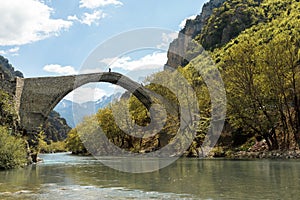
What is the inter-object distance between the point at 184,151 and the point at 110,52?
11225 millimetres

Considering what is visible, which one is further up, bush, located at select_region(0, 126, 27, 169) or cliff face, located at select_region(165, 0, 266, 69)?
cliff face, located at select_region(165, 0, 266, 69)

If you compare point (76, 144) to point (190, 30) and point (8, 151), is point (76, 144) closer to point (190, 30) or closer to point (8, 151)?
point (8, 151)

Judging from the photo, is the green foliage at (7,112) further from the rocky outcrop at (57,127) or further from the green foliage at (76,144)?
the rocky outcrop at (57,127)

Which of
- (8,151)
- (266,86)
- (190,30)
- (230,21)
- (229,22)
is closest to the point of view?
(8,151)

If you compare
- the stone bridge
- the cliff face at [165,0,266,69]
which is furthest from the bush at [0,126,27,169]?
the cliff face at [165,0,266,69]

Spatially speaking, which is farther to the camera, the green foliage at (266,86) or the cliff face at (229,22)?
the cliff face at (229,22)

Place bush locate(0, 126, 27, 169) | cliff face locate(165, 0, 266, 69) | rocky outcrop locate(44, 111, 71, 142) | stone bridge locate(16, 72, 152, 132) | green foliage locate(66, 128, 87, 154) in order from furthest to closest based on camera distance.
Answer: rocky outcrop locate(44, 111, 71, 142) → cliff face locate(165, 0, 266, 69) → green foliage locate(66, 128, 87, 154) → stone bridge locate(16, 72, 152, 132) → bush locate(0, 126, 27, 169)

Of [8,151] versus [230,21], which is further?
[230,21]

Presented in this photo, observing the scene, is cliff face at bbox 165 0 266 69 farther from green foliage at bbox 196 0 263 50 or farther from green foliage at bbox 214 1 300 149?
green foliage at bbox 214 1 300 149

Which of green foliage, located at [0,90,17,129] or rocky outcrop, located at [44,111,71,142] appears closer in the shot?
green foliage, located at [0,90,17,129]

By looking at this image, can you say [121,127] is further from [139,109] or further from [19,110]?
[19,110]

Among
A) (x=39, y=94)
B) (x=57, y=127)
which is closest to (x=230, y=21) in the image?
(x=39, y=94)

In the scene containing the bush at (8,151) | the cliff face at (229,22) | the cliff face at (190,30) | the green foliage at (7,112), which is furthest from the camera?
the cliff face at (190,30)

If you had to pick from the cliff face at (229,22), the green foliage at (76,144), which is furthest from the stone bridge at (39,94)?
the cliff face at (229,22)
